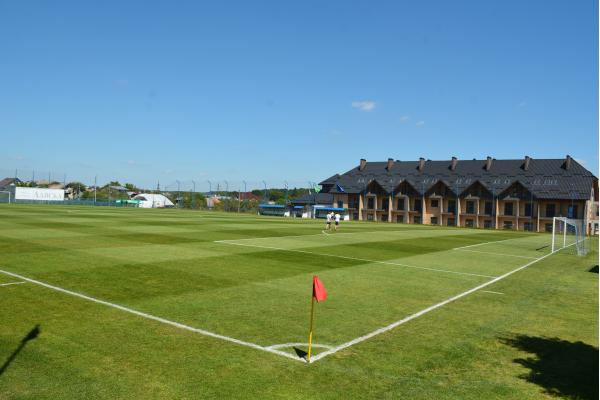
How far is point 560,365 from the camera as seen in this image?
29.2ft

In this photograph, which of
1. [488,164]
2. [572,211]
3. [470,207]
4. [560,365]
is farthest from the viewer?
[488,164]

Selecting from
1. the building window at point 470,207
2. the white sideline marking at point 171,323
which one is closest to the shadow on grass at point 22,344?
the white sideline marking at point 171,323

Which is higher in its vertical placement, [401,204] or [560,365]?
[401,204]

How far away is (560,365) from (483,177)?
8428 centimetres

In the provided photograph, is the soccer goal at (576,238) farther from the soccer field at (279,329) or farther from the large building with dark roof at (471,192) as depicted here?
the large building with dark roof at (471,192)

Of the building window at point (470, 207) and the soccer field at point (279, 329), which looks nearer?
the soccer field at point (279, 329)

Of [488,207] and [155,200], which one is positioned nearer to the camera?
[488,207]

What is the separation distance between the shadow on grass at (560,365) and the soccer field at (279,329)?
0.13ft

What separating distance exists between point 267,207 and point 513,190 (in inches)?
1908

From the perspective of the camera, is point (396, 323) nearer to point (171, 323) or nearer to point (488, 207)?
point (171, 323)

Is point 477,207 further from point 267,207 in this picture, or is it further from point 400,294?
point 400,294

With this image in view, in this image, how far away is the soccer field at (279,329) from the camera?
7.52m

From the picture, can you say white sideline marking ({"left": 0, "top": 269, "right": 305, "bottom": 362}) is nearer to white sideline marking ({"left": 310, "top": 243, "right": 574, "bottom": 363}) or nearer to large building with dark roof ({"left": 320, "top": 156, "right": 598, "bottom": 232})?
white sideline marking ({"left": 310, "top": 243, "right": 574, "bottom": 363})

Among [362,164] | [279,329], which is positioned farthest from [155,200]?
[279,329]
